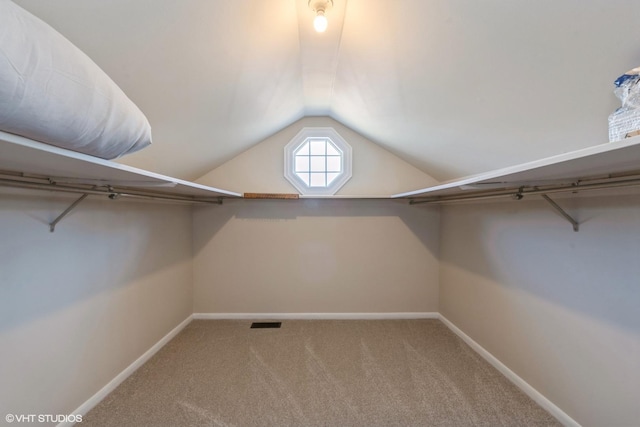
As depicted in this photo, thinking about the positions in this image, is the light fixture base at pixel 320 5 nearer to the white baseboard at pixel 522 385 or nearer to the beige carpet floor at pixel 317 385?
the beige carpet floor at pixel 317 385

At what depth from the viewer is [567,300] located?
152 cm

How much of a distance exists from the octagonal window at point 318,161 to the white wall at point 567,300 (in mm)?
1485

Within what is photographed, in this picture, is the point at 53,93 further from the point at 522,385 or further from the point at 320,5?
the point at 522,385

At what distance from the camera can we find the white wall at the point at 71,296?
4.09ft

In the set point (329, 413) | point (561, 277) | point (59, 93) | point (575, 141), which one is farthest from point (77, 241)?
point (561, 277)

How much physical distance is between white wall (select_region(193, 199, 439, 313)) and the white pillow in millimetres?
2232

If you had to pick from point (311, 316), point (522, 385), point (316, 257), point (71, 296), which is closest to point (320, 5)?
point (71, 296)

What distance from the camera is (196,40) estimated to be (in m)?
1.27

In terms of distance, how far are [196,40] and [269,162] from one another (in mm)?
1776

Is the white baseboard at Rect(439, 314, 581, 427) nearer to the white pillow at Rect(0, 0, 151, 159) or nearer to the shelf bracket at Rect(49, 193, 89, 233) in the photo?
the white pillow at Rect(0, 0, 151, 159)

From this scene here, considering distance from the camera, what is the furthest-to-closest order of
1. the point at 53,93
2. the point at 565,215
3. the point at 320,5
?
the point at 565,215, the point at 320,5, the point at 53,93

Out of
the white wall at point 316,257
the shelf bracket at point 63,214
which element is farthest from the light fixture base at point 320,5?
the white wall at point 316,257

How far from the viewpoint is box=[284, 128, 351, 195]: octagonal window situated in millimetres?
3039

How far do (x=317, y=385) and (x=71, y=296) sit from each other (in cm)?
165
